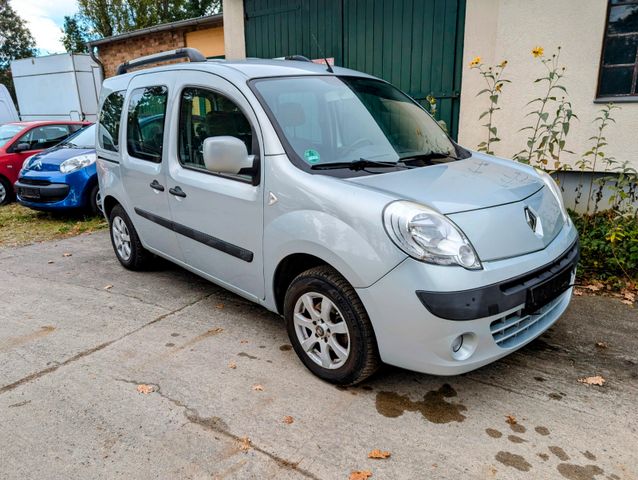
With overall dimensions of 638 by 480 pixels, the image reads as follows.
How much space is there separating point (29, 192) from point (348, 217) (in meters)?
6.51

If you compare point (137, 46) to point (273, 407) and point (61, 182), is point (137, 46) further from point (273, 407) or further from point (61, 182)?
point (273, 407)

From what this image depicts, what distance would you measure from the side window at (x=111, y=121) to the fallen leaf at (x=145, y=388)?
2.50 metres

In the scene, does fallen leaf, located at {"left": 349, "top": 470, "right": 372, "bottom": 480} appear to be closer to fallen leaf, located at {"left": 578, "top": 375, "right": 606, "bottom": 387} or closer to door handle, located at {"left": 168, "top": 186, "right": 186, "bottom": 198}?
fallen leaf, located at {"left": 578, "top": 375, "right": 606, "bottom": 387}

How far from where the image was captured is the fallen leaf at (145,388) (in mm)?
2744

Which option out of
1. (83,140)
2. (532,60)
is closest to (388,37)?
(532,60)

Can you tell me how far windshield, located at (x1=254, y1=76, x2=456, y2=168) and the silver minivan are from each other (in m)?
0.01

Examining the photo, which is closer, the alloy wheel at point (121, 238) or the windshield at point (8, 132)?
the alloy wheel at point (121, 238)

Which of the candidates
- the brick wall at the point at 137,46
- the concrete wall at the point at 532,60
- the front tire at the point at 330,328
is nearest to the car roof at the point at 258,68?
the front tire at the point at 330,328

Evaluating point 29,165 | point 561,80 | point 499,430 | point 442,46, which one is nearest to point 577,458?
point 499,430

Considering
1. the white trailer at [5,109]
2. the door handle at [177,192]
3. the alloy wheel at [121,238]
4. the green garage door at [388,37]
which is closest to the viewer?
the door handle at [177,192]

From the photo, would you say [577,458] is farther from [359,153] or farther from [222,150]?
[222,150]

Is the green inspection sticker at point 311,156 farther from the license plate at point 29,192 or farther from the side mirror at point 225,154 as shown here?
the license plate at point 29,192

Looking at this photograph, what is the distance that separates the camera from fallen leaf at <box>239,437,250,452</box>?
7.44 ft

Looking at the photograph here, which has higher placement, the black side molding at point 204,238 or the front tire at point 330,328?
the black side molding at point 204,238
